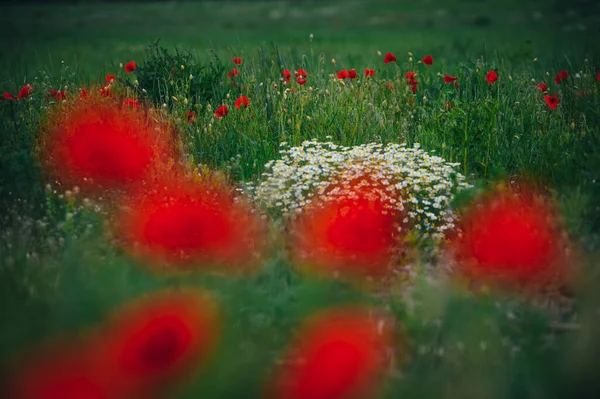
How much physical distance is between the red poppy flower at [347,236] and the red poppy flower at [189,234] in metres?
0.30

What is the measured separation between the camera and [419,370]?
282 centimetres

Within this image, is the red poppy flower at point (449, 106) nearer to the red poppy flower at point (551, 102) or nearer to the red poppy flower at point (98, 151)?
the red poppy flower at point (551, 102)

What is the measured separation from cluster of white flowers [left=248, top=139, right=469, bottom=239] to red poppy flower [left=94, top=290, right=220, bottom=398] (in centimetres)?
128

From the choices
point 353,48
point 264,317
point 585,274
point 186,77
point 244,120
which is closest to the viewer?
A: point 264,317

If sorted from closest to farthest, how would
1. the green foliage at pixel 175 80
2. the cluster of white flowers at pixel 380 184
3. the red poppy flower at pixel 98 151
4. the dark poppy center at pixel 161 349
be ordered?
the dark poppy center at pixel 161 349
the cluster of white flowers at pixel 380 184
the red poppy flower at pixel 98 151
the green foliage at pixel 175 80

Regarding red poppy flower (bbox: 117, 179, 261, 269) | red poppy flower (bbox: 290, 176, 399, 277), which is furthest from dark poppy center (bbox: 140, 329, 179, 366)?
red poppy flower (bbox: 290, 176, 399, 277)

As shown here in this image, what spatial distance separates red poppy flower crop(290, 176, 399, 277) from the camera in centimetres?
363

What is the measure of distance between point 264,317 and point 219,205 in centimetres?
136

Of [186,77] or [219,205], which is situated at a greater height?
[186,77]

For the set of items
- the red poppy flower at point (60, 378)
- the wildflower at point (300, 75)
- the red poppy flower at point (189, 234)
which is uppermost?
the wildflower at point (300, 75)

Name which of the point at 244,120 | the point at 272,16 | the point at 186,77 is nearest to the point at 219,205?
the point at 244,120

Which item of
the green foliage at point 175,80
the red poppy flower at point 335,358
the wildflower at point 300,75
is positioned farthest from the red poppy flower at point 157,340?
the green foliage at point 175,80

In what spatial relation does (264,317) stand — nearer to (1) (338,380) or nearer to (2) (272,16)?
(1) (338,380)

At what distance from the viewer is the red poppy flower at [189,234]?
3.65 metres
